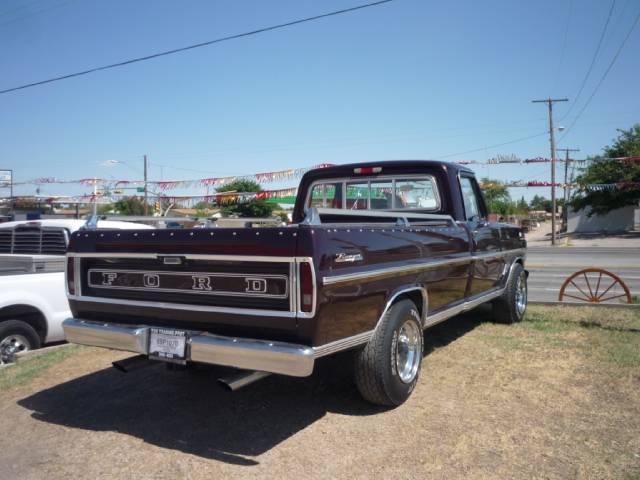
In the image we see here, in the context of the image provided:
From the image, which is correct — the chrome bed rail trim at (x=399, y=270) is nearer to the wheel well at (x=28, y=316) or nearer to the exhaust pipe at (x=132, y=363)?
the exhaust pipe at (x=132, y=363)

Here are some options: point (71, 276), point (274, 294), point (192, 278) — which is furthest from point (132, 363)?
point (274, 294)

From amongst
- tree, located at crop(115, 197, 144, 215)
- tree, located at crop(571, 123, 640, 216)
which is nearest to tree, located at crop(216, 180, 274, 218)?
tree, located at crop(115, 197, 144, 215)

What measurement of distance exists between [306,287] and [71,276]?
2214mm

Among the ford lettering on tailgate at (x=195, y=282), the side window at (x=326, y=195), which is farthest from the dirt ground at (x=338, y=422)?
the side window at (x=326, y=195)

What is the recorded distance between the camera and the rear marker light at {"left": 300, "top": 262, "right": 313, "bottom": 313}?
3.22 metres

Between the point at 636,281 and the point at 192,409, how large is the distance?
38.7 ft

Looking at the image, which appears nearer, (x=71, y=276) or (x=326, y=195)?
(x=71, y=276)

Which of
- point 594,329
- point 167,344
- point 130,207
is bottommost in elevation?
point 594,329

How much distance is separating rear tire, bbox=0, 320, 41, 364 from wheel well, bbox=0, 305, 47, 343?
0.28 feet

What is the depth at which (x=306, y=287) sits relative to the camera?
3.23 metres

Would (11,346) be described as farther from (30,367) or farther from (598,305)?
(598,305)

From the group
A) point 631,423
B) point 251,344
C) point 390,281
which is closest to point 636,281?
point 631,423

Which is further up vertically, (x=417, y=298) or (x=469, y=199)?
(x=469, y=199)

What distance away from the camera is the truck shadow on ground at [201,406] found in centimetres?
373
